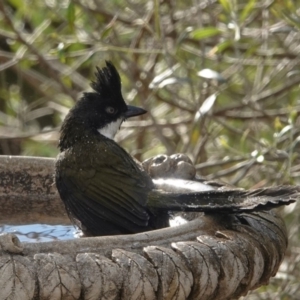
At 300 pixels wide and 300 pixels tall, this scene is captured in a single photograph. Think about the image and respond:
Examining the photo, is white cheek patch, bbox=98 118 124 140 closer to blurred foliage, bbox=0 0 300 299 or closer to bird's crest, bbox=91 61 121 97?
bird's crest, bbox=91 61 121 97

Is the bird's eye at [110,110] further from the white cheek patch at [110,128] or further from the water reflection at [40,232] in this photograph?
the water reflection at [40,232]

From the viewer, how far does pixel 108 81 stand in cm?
410

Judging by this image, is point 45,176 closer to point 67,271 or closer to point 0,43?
point 67,271

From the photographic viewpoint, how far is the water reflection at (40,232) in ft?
11.9

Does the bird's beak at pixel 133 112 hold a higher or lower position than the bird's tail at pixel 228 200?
higher

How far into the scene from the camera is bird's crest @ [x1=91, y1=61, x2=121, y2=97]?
3969mm

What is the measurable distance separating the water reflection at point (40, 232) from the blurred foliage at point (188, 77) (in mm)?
1627

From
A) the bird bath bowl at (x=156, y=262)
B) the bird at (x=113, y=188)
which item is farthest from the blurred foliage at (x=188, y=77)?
the bird bath bowl at (x=156, y=262)

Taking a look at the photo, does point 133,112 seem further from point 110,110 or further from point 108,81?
point 108,81

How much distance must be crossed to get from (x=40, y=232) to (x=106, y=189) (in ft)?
1.10

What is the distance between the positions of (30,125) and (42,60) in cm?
242

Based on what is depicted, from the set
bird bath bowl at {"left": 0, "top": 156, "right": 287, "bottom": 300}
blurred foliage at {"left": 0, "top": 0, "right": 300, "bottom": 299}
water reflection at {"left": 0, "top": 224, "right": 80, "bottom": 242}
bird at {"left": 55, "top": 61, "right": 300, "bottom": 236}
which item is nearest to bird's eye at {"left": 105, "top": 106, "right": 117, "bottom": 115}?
bird at {"left": 55, "top": 61, "right": 300, "bottom": 236}

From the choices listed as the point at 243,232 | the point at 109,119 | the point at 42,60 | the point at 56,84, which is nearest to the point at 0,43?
the point at 56,84

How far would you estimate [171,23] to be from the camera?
6.19 meters
